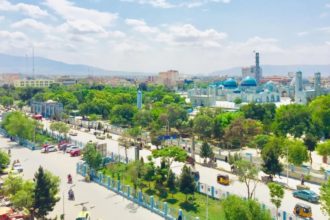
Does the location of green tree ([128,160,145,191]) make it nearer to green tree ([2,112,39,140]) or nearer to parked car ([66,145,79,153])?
parked car ([66,145,79,153])

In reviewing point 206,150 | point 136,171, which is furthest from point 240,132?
point 136,171

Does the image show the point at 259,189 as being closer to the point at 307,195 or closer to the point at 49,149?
the point at 307,195

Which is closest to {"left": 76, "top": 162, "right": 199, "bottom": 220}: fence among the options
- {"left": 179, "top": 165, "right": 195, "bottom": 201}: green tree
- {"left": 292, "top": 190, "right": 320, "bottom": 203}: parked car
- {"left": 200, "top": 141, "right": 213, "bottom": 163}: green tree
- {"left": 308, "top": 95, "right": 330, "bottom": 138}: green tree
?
{"left": 179, "top": 165, "right": 195, "bottom": 201}: green tree

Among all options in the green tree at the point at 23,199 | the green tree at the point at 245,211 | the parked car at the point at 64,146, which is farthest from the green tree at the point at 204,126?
the green tree at the point at 245,211

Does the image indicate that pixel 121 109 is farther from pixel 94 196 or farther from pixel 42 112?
pixel 94 196

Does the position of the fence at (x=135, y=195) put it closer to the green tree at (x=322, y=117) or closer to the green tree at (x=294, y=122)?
the green tree at (x=294, y=122)

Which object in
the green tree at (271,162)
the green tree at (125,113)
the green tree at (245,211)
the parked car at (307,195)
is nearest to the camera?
the green tree at (245,211)
